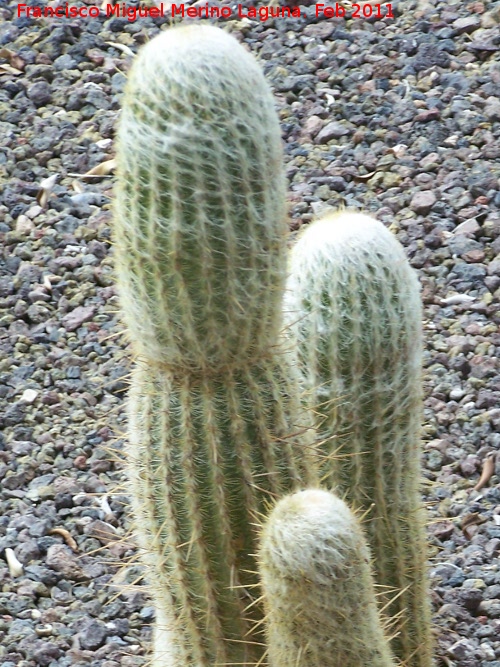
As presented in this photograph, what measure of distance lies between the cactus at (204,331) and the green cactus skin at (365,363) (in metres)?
0.22

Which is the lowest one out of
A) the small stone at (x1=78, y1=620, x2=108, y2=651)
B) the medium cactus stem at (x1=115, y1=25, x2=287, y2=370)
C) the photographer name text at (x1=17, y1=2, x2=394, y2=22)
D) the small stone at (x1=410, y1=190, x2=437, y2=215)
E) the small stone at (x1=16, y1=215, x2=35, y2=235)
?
the small stone at (x1=78, y1=620, x2=108, y2=651)

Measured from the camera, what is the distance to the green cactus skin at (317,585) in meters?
2.01

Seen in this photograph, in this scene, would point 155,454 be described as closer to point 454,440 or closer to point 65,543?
point 65,543

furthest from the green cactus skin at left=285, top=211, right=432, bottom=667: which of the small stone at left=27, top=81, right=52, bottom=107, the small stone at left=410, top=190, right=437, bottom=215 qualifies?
the small stone at left=27, top=81, right=52, bottom=107

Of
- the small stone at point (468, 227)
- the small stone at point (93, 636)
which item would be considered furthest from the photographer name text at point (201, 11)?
the small stone at point (93, 636)

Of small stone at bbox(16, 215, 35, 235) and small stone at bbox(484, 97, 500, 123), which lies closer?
small stone at bbox(16, 215, 35, 235)

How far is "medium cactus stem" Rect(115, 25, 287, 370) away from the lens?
6.70ft

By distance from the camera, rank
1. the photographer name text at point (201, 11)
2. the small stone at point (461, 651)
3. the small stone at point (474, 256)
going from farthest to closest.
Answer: the photographer name text at point (201, 11)
the small stone at point (474, 256)
the small stone at point (461, 651)

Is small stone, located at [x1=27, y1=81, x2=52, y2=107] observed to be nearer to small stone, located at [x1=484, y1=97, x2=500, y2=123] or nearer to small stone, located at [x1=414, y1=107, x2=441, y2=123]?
small stone, located at [x1=414, y1=107, x2=441, y2=123]

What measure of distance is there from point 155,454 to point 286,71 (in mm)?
3133

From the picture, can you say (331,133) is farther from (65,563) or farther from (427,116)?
(65,563)

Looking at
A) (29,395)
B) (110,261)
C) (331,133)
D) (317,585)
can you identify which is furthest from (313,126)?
(317,585)

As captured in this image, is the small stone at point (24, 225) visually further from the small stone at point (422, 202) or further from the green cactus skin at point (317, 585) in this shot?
the green cactus skin at point (317, 585)

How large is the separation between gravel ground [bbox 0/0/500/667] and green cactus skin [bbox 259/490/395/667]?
27.6 inches
